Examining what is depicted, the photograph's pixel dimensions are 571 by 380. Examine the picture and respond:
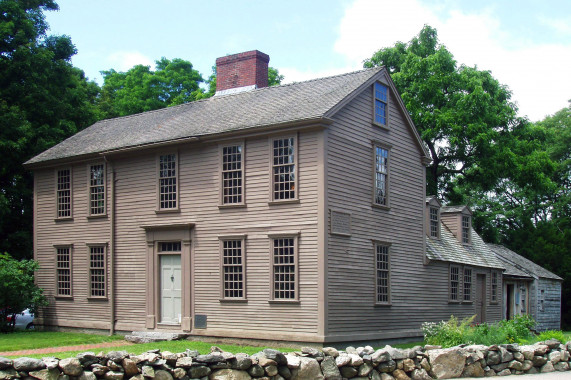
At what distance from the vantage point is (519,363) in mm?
15688

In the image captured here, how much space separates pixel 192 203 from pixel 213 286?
2.72m

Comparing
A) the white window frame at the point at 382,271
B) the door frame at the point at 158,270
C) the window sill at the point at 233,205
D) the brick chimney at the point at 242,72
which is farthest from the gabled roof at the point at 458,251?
the brick chimney at the point at 242,72

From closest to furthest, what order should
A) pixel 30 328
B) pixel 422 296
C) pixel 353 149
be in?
pixel 353 149, pixel 422 296, pixel 30 328

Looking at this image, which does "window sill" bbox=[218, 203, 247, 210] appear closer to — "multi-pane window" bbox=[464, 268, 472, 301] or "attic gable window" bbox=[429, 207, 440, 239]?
"attic gable window" bbox=[429, 207, 440, 239]

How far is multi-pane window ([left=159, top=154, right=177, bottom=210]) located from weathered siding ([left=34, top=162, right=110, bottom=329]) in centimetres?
260

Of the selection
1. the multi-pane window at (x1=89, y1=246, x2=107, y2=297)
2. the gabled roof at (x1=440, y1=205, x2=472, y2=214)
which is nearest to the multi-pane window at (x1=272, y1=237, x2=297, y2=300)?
the multi-pane window at (x1=89, y1=246, x2=107, y2=297)

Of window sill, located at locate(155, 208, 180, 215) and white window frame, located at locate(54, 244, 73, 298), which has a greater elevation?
window sill, located at locate(155, 208, 180, 215)

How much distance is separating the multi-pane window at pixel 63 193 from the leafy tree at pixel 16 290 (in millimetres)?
2158

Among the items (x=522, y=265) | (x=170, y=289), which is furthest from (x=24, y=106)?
(x=522, y=265)

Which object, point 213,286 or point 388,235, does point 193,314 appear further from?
point 388,235

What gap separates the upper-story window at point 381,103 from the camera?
22422 mm

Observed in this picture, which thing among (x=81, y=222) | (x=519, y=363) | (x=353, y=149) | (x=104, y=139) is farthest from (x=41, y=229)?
(x=519, y=363)

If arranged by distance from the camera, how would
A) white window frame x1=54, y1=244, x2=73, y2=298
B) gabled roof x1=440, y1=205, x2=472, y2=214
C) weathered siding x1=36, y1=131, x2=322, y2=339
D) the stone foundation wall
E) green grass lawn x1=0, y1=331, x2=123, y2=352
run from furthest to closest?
gabled roof x1=440, y1=205, x2=472, y2=214
white window frame x1=54, y1=244, x2=73, y2=298
green grass lawn x1=0, y1=331, x2=123, y2=352
weathered siding x1=36, y1=131, x2=322, y2=339
the stone foundation wall

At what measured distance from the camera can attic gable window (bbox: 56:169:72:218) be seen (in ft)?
84.2
